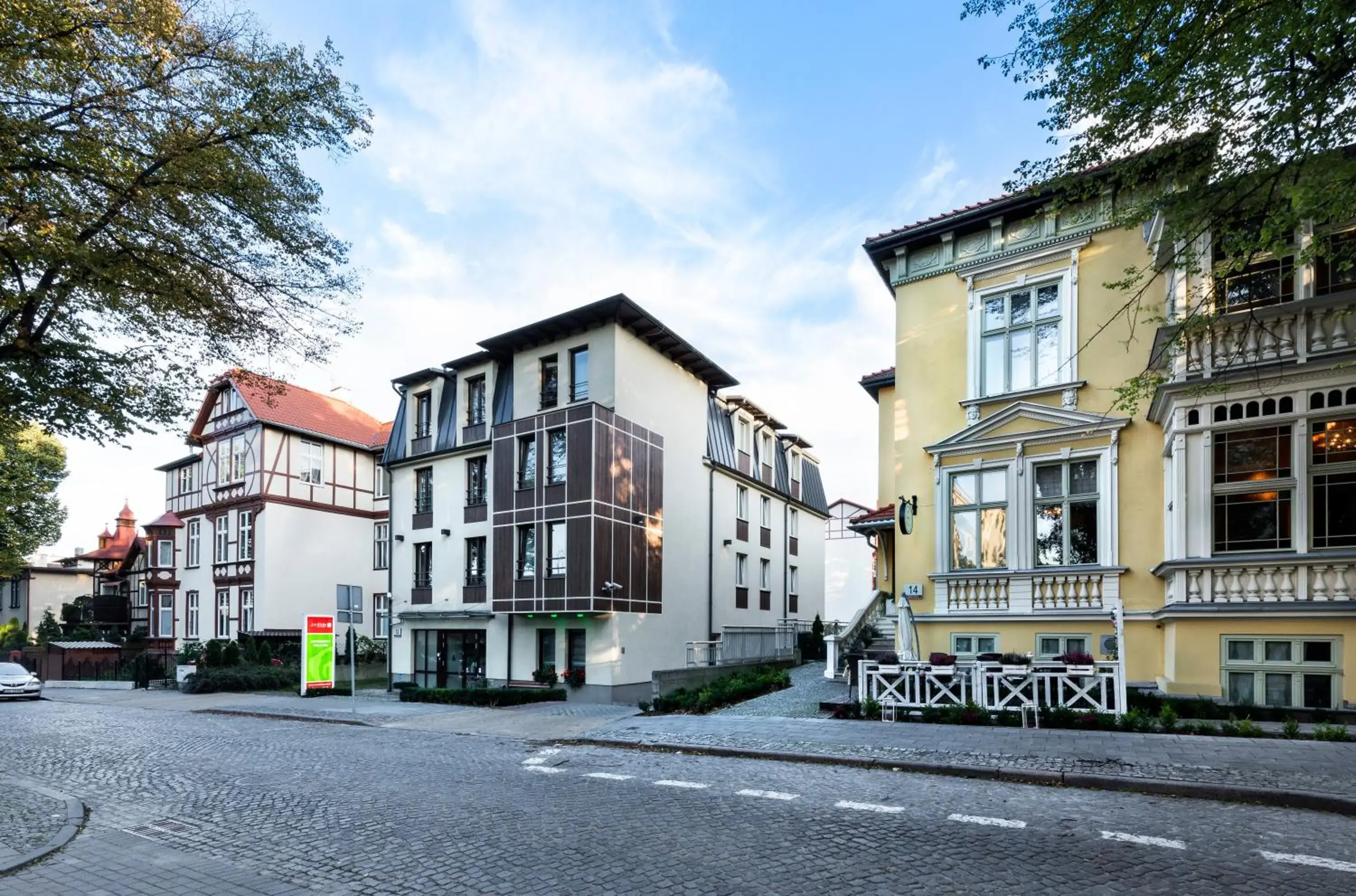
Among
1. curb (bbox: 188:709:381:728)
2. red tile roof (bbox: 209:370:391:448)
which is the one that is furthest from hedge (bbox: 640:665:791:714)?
red tile roof (bbox: 209:370:391:448)

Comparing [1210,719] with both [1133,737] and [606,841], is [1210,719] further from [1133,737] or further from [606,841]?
[606,841]

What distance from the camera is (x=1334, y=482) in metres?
11.8

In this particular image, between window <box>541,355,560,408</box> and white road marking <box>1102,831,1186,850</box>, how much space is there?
20.3 metres

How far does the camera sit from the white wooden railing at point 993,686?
12320 mm

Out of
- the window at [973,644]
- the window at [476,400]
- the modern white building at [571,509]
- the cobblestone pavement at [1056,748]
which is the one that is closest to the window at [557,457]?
the modern white building at [571,509]

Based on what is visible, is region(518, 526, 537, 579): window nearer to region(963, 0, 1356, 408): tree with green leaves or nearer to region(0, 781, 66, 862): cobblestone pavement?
region(0, 781, 66, 862): cobblestone pavement

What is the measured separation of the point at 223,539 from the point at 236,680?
10439mm

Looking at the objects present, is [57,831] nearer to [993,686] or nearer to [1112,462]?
[993,686]

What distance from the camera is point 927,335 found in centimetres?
1698

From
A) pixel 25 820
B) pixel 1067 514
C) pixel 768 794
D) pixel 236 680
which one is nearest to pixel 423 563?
pixel 236 680

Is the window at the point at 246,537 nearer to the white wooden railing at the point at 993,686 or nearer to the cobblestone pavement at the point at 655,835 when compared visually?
the cobblestone pavement at the point at 655,835

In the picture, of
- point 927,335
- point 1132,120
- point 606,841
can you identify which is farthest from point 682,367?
Result: point 606,841

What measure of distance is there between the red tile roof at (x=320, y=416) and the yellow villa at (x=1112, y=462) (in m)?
25.1

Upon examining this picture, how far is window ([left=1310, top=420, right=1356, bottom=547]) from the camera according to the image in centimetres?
1170
